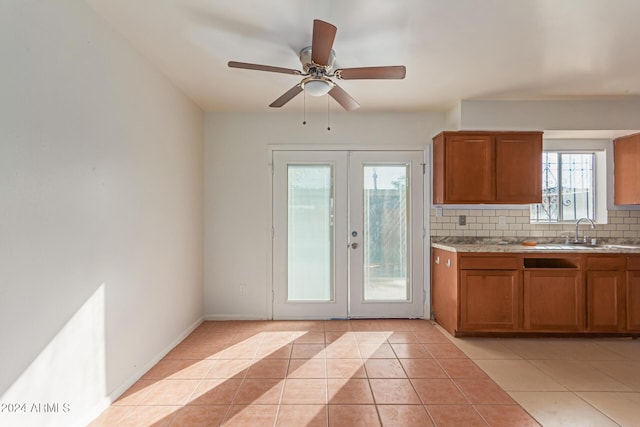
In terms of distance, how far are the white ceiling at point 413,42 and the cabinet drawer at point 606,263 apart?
1645 mm

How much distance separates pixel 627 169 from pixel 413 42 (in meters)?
3.13

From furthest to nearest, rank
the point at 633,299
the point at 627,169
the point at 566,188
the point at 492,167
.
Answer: the point at 566,188, the point at 627,169, the point at 492,167, the point at 633,299

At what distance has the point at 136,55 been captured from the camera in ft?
8.16

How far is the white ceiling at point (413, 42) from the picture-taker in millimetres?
2010

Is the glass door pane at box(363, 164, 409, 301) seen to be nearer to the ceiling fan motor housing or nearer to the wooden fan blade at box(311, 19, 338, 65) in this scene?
the ceiling fan motor housing

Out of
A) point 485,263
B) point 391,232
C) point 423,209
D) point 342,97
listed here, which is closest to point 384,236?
point 391,232

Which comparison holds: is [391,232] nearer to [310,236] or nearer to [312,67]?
[310,236]

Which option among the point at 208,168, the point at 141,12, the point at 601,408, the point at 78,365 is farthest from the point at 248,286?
the point at 601,408

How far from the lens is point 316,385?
241cm

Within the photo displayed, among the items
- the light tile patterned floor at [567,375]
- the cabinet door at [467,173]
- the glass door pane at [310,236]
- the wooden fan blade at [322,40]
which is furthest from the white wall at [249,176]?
the light tile patterned floor at [567,375]

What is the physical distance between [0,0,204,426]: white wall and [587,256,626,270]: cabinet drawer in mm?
4012

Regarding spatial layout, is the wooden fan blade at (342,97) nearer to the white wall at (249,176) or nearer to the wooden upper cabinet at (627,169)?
the white wall at (249,176)

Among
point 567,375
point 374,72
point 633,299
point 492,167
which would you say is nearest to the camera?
point 374,72

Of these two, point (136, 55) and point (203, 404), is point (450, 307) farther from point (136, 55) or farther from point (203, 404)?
point (136, 55)
